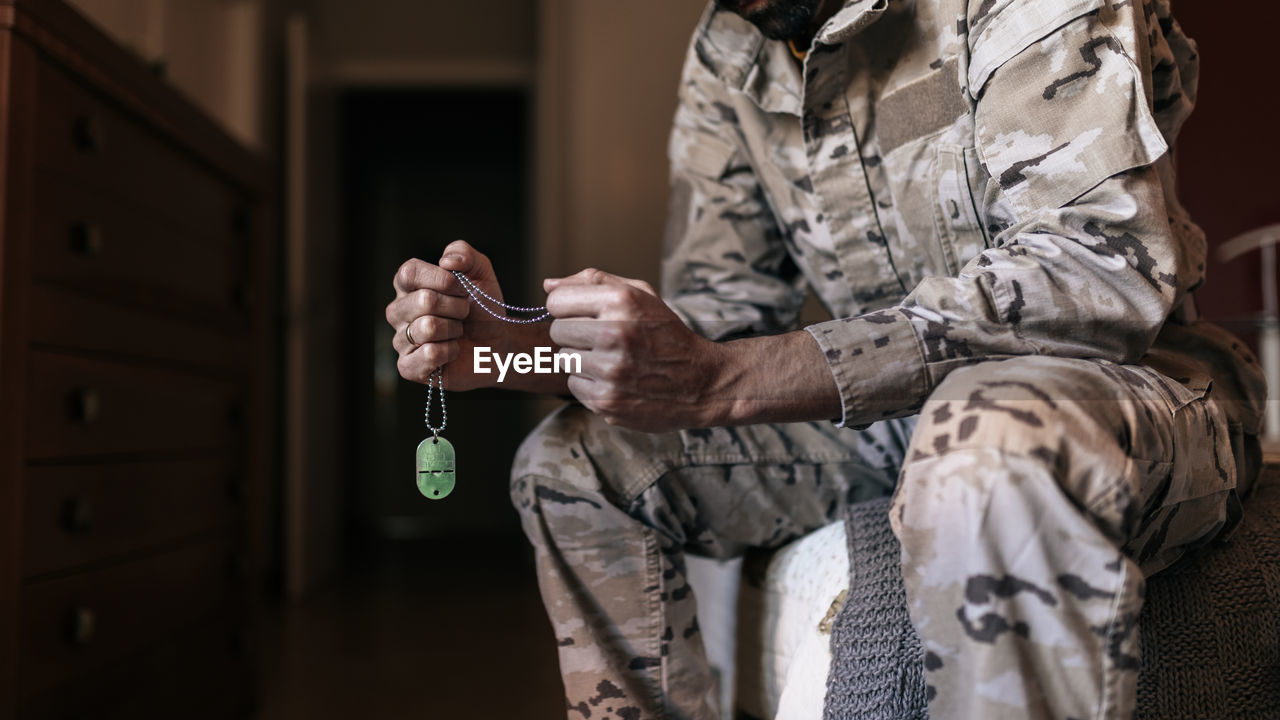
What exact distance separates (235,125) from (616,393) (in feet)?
7.62

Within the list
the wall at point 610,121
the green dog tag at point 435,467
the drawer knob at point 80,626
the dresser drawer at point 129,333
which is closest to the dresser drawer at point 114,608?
the drawer knob at point 80,626

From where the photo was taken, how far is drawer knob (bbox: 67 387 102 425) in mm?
949

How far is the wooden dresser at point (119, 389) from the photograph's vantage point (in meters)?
0.85

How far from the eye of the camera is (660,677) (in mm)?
779

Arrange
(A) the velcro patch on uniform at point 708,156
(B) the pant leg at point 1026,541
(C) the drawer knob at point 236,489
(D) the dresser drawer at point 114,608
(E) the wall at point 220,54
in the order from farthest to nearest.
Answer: (E) the wall at point 220,54, (C) the drawer knob at point 236,489, (A) the velcro patch on uniform at point 708,156, (D) the dresser drawer at point 114,608, (B) the pant leg at point 1026,541

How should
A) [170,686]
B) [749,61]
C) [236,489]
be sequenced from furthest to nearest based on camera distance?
[236,489] < [170,686] < [749,61]

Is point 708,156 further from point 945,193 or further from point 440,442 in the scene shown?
point 440,442

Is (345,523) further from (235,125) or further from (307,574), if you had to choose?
(235,125)

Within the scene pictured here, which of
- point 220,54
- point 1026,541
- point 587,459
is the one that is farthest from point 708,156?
point 220,54

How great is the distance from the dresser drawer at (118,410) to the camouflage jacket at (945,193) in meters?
0.67

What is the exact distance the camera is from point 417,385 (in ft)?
2.13

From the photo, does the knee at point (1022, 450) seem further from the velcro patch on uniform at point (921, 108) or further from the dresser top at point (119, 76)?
the dresser top at point (119, 76)

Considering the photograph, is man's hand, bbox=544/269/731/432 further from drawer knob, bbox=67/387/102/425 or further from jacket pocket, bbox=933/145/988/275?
drawer knob, bbox=67/387/102/425

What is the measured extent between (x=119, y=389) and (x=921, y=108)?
0.97 meters
